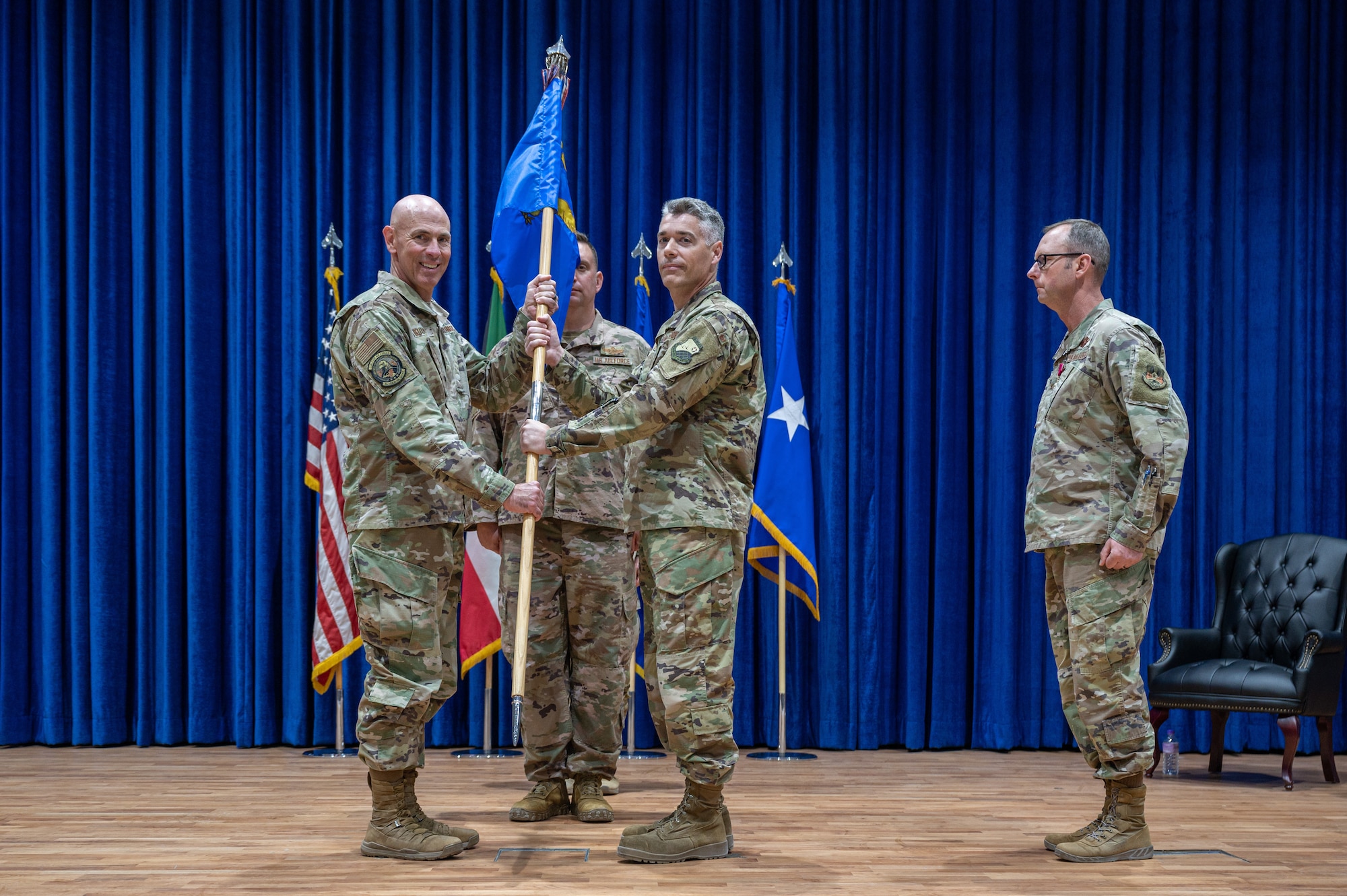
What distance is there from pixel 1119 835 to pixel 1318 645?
6.61 ft

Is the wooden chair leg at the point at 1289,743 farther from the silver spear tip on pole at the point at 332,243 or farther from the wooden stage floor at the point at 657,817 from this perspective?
the silver spear tip on pole at the point at 332,243

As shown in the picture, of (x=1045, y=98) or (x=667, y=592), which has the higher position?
(x=1045, y=98)

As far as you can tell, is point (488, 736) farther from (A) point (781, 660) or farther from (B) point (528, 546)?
(B) point (528, 546)

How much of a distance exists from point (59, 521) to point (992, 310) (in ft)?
15.1

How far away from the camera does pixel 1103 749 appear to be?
292 cm

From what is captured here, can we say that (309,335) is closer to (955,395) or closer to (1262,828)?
(955,395)

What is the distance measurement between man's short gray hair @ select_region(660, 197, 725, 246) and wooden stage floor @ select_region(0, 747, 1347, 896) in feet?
5.44

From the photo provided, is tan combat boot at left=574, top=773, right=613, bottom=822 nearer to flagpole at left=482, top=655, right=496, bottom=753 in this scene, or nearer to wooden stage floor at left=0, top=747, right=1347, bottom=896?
wooden stage floor at left=0, top=747, right=1347, bottom=896

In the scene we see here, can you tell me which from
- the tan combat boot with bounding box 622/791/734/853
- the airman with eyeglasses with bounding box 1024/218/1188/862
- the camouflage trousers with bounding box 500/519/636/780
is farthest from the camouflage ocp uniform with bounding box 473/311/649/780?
the airman with eyeglasses with bounding box 1024/218/1188/862

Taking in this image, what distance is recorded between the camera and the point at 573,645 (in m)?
3.51

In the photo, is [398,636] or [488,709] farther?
[488,709]

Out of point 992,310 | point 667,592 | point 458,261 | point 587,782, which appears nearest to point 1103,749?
point 667,592

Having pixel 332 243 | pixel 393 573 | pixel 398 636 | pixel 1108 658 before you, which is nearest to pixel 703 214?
pixel 393 573

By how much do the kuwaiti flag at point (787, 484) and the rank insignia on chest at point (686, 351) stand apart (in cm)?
219
